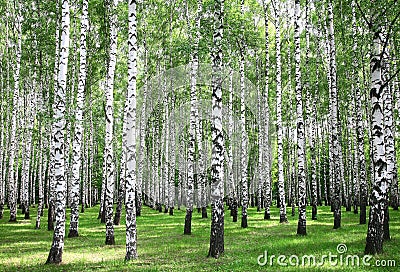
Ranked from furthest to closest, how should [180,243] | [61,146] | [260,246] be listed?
[180,243]
[260,246]
[61,146]

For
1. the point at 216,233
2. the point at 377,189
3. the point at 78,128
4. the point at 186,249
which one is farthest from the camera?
the point at 78,128

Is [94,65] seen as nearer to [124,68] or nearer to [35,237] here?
[124,68]

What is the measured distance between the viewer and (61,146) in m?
11.8

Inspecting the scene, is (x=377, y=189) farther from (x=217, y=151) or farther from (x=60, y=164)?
(x=60, y=164)

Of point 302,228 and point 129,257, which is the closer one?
point 129,257

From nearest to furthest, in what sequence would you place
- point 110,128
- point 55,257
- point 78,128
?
1. point 55,257
2. point 78,128
3. point 110,128

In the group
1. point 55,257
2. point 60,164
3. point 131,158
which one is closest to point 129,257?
point 55,257

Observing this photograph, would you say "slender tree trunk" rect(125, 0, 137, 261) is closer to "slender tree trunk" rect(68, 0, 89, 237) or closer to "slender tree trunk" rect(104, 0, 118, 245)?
"slender tree trunk" rect(68, 0, 89, 237)

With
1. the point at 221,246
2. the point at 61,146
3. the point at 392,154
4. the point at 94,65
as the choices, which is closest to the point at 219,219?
the point at 221,246

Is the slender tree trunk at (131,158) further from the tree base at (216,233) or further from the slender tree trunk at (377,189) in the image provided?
the slender tree trunk at (377,189)

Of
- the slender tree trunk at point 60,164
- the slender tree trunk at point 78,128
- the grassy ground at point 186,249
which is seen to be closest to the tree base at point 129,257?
the grassy ground at point 186,249

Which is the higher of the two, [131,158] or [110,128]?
[110,128]

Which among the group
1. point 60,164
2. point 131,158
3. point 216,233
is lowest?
point 216,233

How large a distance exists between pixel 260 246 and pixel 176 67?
22980mm
